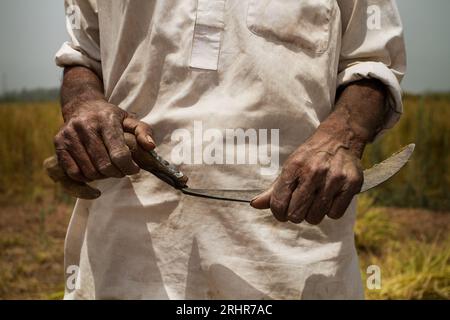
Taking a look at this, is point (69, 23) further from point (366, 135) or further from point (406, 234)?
point (406, 234)

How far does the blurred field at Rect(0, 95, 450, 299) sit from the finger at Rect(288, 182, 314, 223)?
2158 mm

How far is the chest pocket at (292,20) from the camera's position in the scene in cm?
155

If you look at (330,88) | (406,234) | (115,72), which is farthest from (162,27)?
(406,234)

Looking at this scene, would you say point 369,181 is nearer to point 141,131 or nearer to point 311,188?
point 311,188

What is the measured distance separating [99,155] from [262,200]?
378 mm

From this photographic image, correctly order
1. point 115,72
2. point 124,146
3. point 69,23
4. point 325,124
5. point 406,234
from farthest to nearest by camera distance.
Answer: point 406,234, point 69,23, point 115,72, point 325,124, point 124,146

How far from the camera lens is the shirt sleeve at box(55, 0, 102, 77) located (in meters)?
1.75

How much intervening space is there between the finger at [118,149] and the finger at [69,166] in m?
0.10

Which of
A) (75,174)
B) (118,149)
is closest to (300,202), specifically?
(118,149)

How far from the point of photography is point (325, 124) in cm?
157

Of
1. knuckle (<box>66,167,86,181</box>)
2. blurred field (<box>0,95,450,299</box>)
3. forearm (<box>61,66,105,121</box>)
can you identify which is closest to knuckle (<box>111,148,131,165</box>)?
knuckle (<box>66,167,86,181</box>)

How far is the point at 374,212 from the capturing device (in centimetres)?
483

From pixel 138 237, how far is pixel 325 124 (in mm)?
548

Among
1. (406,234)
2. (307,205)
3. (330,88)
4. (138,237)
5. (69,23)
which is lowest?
(406,234)
